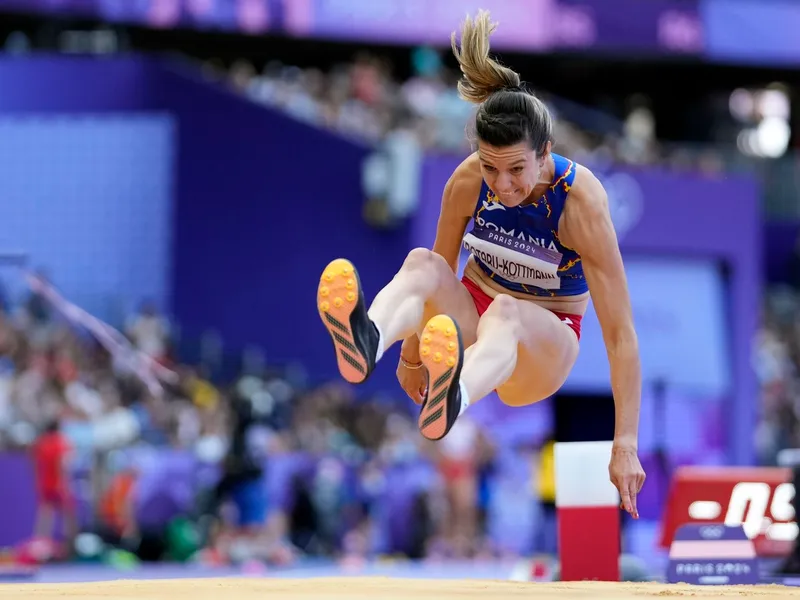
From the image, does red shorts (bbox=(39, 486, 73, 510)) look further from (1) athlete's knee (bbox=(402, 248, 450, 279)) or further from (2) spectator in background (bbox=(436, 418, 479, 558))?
(1) athlete's knee (bbox=(402, 248, 450, 279))

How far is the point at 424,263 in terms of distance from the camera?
4.50 m

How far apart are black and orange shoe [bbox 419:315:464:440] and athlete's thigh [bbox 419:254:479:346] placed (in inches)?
17.0

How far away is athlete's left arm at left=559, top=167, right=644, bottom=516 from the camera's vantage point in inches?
173

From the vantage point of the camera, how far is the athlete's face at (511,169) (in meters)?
4.24

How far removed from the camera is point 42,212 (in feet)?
43.3

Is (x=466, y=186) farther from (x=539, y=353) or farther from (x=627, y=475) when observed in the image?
(x=627, y=475)

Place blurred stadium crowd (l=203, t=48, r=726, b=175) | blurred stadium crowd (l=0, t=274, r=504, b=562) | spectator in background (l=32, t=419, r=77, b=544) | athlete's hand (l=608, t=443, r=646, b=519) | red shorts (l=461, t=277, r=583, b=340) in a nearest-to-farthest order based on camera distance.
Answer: athlete's hand (l=608, t=443, r=646, b=519) → red shorts (l=461, t=277, r=583, b=340) → spectator in background (l=32, t=419, r=77, b=544) → blurred stadium crowd (l=0, t=274, r=504, b=562) → blurred stadium crowd (l=203, t=48, r=726, b=175)

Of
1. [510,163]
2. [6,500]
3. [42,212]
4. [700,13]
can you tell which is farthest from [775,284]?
[510,163]

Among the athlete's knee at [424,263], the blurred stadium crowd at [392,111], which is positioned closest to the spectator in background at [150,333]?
the blurred stadium crowd at [392,111]

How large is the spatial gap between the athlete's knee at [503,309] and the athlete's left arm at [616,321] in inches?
11.3

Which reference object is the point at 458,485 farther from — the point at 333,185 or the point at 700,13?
the point at 700,13

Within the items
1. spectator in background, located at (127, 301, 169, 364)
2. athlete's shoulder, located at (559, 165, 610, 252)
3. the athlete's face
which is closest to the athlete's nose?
the athlete's face

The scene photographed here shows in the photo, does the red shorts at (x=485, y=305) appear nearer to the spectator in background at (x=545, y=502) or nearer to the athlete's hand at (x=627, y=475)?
the athlete's hand at (x=627, y=475)

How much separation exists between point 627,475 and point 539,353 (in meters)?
0.56
